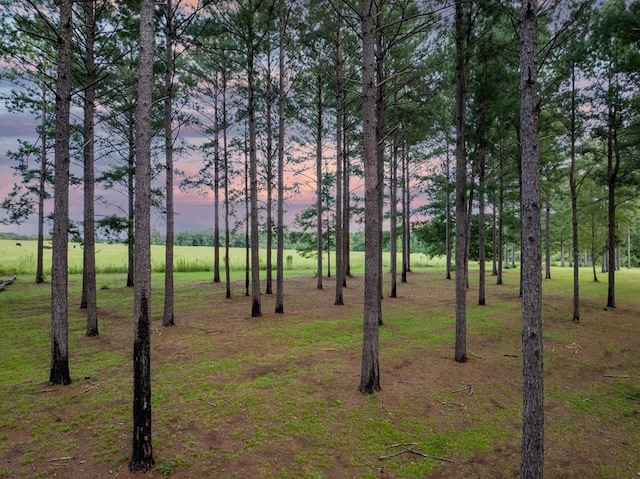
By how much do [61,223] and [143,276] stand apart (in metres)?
3.09

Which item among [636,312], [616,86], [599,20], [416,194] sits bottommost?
[636,312]

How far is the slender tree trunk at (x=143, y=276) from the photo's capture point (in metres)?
3.53

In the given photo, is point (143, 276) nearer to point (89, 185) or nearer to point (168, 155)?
point (168, 155)

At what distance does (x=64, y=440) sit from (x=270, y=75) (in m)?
11.6

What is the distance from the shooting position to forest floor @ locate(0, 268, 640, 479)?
12.1ft

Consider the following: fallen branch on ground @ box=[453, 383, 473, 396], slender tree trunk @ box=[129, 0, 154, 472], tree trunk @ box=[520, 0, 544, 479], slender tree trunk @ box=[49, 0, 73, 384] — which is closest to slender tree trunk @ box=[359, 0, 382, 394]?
fallen branch on ground @ box=[453, 383, 473, 396]

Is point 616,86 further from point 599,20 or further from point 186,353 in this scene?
point 186,353

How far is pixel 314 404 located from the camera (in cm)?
502

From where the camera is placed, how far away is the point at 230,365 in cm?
663

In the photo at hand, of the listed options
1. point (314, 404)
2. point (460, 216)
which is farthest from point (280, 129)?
point (314, 404)

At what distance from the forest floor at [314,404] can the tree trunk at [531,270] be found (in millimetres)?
789

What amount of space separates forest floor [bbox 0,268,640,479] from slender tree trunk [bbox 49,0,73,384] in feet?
1.63

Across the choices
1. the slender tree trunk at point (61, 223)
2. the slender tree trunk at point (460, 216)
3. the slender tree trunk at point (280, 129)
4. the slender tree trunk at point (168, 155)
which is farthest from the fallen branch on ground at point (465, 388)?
the slender tree trunk at point (168, 155)

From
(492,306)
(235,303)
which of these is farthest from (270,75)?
(492,306)
